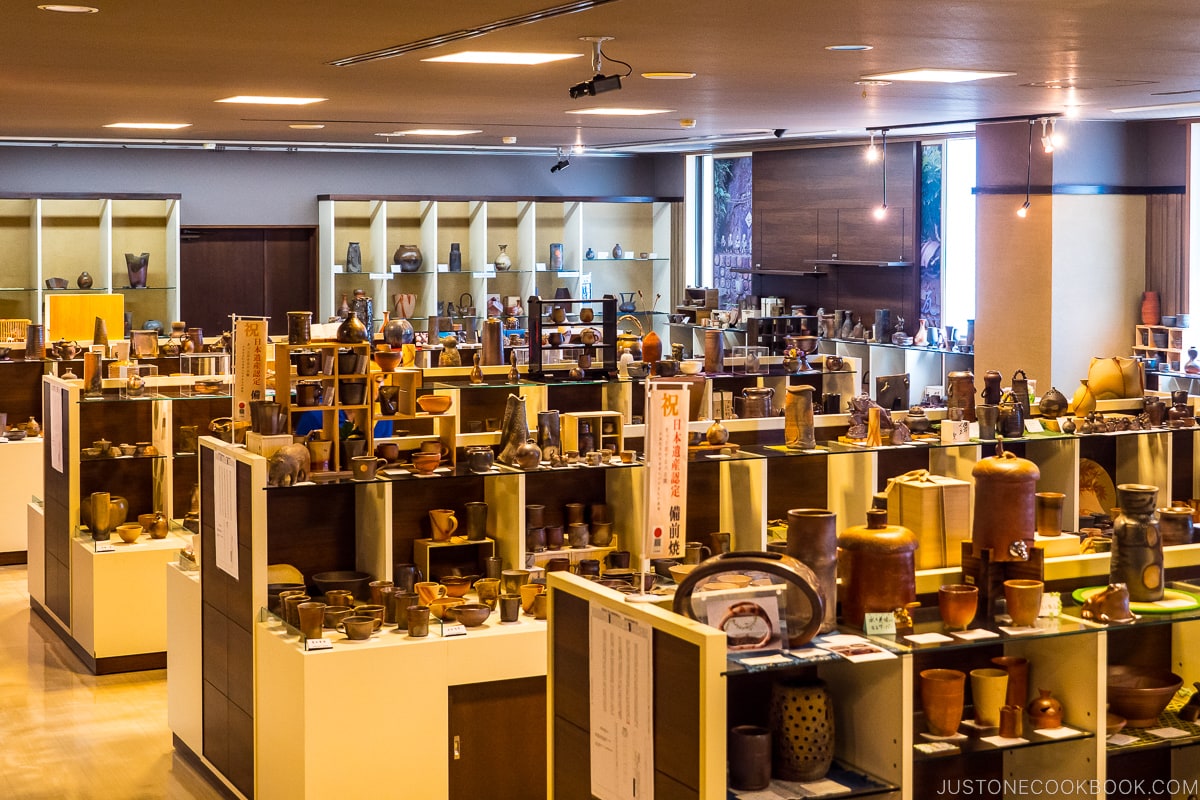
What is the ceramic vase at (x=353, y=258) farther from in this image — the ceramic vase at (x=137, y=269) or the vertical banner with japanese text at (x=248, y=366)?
the vertical banner with japanese text at (x=248, y=366)

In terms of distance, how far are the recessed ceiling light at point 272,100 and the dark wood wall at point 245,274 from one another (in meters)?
5.82

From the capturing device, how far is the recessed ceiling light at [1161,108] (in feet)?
30.2

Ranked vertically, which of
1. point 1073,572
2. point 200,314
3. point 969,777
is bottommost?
point 969,777

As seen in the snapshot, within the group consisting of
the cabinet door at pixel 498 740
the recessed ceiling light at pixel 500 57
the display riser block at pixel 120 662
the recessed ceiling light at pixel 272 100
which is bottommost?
the display riser block at pixel 120 662

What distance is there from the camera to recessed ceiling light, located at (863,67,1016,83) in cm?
709

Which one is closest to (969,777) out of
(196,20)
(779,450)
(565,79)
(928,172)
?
(779,450)

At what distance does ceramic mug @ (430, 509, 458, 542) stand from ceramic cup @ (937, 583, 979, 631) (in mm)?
2559

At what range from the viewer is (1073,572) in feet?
14.4

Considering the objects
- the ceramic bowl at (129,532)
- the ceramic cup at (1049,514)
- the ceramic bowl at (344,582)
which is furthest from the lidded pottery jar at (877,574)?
the ceramic bowl at (129,532)

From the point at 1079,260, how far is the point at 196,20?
7590mm

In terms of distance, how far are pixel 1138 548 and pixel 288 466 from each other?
3.14 metres

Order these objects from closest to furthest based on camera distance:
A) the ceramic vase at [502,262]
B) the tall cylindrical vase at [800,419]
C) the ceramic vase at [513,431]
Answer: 1. the ceramic vase at [513,431]
2. the tall cylindrical vase at [800,419]
3. the ceramic vase at [502,262]

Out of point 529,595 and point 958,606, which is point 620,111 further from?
point 958,606

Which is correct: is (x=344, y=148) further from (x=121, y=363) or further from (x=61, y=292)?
(x=121, y=363)
